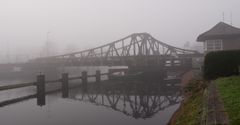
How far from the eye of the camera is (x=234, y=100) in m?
11.4

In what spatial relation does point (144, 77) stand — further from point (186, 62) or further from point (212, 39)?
point (212, 39)

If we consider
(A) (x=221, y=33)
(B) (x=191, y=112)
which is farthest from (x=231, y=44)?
(B) (x=191, y=112)

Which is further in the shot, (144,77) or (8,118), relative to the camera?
(144,77)

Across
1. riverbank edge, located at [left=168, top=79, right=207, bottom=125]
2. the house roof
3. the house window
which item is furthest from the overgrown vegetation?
the house window

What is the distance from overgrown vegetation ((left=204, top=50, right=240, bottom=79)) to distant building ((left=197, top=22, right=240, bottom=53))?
15.1 meters

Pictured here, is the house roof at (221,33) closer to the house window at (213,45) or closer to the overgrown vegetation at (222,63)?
the house window at (213,45)

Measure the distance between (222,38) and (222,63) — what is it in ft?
52.2

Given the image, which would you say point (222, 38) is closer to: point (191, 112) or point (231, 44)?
point (231, 44)

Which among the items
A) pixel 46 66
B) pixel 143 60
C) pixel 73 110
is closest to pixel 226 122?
pixel 73 110

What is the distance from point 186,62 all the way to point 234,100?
2029 inches

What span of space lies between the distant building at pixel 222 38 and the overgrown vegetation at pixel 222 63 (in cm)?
1514

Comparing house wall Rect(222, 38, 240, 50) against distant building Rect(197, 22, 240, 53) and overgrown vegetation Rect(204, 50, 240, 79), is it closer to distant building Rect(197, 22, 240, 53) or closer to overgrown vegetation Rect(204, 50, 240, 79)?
distant building Rect(197, 22, 240, 53)

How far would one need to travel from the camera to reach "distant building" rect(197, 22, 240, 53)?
1457 inches

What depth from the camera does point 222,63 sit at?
22.6 m
